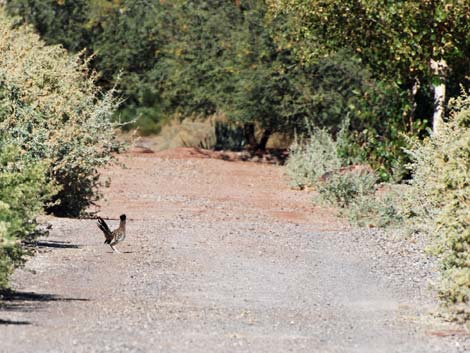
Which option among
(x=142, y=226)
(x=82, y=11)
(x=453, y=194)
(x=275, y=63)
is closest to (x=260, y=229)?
(x=142, y=226)

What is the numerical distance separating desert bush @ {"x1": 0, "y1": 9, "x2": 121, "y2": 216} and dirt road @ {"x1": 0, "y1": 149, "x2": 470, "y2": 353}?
0.95 metres

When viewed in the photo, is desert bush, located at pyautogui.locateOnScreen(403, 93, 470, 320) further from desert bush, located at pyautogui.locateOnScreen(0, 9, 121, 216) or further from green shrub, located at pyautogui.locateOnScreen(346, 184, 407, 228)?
green shrub, located at pyautogui.locateOnScreen(346, 184, 407, 228)

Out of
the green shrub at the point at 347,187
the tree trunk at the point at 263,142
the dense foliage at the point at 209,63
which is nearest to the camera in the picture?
the green shrub at the point at 347,187

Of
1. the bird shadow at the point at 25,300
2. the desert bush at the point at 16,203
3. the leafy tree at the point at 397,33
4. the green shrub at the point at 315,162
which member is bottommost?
the green shrub at the point at 315,162

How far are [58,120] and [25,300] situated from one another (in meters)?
7.87

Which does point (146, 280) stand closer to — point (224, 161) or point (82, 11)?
point (224, 161)

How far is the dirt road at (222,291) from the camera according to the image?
33.5ft

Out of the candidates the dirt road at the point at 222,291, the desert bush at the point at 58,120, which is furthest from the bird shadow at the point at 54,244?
the desert bush at the point at 58,120

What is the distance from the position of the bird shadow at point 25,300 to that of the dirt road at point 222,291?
18 millimetres

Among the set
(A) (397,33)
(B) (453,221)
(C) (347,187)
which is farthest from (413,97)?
(B) (453,221)

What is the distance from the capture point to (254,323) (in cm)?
1114

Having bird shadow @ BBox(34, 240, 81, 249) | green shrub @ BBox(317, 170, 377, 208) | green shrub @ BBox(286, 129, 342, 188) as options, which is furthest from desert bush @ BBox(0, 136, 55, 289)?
green shrub @ BBox(286, 129, 342, 188)

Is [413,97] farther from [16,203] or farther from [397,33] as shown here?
[16,203]

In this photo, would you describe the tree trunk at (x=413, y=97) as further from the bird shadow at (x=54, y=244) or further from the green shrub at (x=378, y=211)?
the bird shadow at (x=54, y=244)
